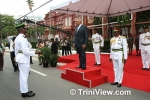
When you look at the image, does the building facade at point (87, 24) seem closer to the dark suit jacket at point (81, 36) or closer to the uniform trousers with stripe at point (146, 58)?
the uniform trousers with stripe at point (146, 58)

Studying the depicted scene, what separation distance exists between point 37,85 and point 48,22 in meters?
48.2

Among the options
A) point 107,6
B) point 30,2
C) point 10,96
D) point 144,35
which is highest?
point 30,2

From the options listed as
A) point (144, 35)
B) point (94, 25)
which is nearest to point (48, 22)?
point (94, 25)

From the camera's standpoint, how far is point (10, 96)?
15.5 feet

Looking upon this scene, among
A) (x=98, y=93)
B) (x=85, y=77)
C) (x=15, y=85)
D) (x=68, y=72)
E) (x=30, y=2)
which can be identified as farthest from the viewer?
(x=30, y=2)

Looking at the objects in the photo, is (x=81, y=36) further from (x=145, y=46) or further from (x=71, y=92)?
(x=145, y=46)

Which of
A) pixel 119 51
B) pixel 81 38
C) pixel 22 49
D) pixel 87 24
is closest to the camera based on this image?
pixel 22 49

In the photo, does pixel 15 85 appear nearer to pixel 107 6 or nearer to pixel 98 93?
pixel 98 93

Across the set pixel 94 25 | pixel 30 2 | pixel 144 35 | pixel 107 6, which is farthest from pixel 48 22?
pixel 144 35

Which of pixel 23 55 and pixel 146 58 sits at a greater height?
pixel 23 55

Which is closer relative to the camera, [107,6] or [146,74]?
[146,74]

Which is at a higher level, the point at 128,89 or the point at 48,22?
the point at 48,22

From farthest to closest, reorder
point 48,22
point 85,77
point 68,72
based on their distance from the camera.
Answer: point 48,22 → point 68,72 → point 85,77

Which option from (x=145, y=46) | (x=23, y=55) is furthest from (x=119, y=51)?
(x=23, y=55)
